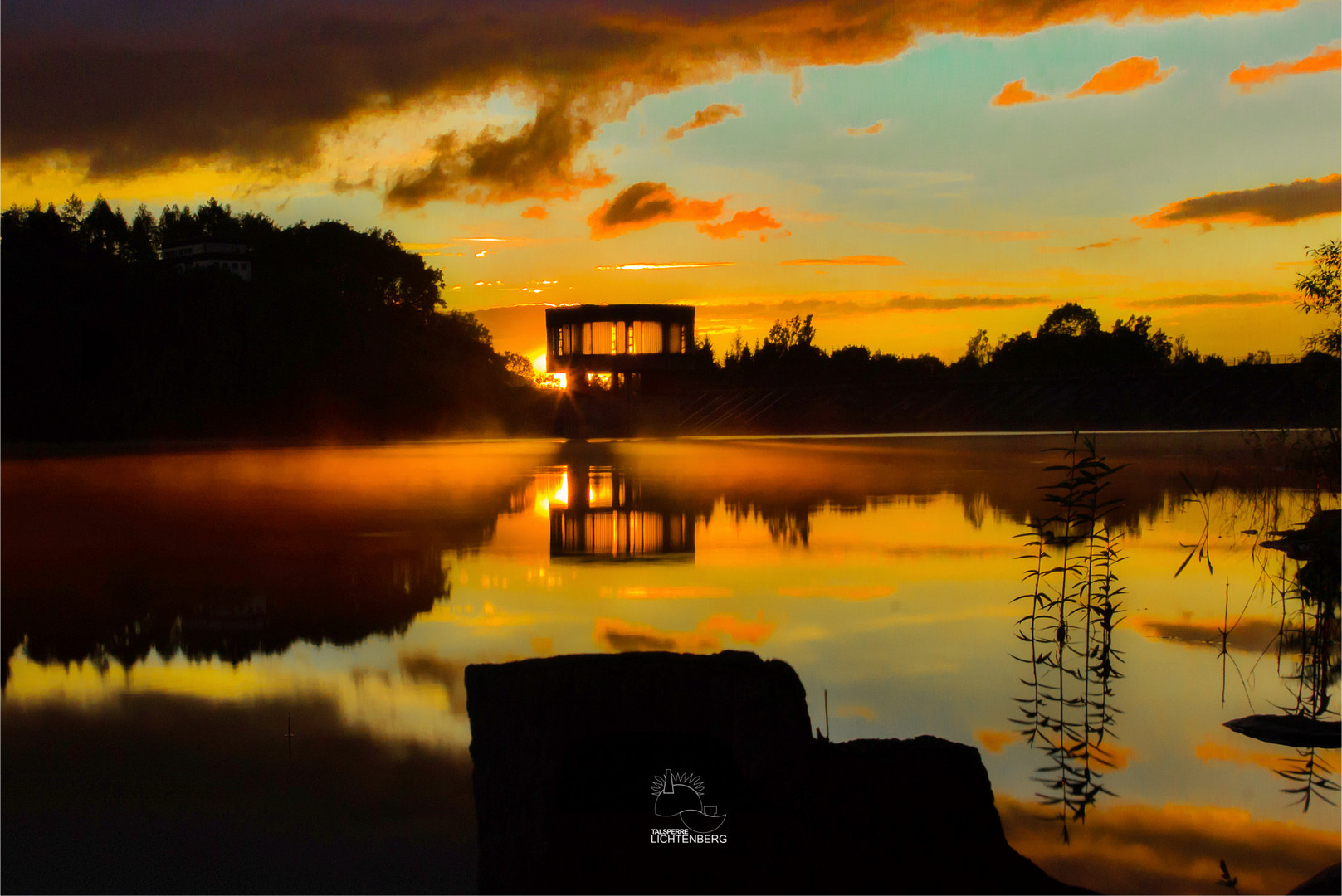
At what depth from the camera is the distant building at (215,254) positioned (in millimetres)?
129875

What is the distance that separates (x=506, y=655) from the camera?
12875 millimetres

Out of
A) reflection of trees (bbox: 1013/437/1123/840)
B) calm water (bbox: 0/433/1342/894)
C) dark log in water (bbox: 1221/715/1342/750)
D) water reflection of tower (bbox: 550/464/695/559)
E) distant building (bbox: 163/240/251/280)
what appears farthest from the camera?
distant building (bbox: 163/240/251/280)

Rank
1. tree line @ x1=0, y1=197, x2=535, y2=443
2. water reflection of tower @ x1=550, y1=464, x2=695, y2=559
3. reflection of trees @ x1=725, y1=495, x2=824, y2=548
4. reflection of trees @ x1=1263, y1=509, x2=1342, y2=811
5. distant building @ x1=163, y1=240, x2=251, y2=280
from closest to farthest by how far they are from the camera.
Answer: reflection of trees @ x1=1263, y1=509, x2=1342, y2=811, water reflection of tower @ x1=550, y1=464, x2=695, y2=559, reflection of trees @ x1=725, y1=495, x2=824, y2=548, tree line @ x1=0, y1=197, x2=535, y2=443, distant building @ x1=163, y1=240, x2=251, y2=280

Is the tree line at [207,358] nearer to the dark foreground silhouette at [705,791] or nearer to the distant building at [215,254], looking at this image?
the distant building at [215,254]

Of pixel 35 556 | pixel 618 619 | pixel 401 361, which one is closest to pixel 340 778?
pixel 618 619

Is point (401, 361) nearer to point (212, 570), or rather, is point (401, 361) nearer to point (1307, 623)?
point (212, 570)

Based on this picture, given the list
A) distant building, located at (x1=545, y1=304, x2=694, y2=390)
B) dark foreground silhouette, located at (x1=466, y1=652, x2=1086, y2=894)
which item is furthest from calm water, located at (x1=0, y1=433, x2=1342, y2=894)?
distant building, located at (x1=545, y1=304, x2=694, y2=390)

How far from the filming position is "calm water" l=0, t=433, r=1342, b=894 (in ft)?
24.5

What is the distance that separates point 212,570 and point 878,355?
118 meters

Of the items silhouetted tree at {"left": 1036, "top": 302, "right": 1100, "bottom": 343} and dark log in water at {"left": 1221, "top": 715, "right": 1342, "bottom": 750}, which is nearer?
dark log in water at {"left": 1221, "top": 715, "right": 1342, "bottom": 750}

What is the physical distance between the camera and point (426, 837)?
7398mm

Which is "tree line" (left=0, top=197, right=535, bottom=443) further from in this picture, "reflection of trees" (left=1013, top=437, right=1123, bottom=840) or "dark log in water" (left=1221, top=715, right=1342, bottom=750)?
"dark log in water" (left=1221, top=715, right=1342, bottom=750)

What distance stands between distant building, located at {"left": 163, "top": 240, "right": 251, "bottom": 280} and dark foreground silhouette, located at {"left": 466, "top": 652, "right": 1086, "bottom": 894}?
13332cm

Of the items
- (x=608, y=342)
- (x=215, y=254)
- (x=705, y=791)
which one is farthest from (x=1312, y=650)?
(x=215, y=254)
